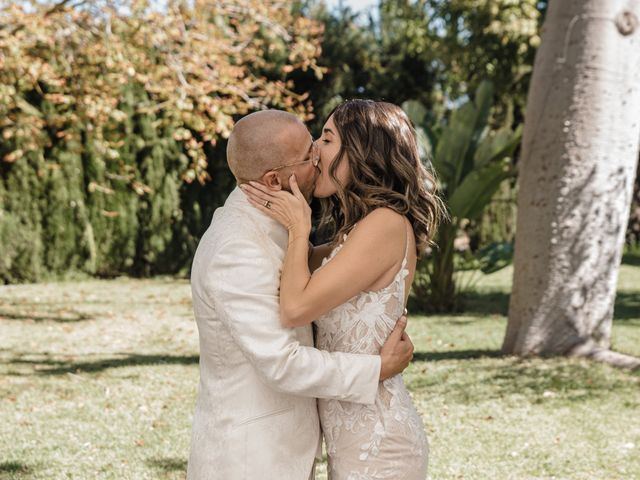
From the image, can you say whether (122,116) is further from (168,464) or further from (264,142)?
(264,142)

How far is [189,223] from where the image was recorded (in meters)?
15.8

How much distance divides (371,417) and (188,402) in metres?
4.44

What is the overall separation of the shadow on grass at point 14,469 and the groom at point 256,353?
301cm

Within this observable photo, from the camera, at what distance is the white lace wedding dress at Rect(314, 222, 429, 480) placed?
99.6 inches

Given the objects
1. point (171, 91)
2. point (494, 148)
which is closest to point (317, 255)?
point (171, 91)

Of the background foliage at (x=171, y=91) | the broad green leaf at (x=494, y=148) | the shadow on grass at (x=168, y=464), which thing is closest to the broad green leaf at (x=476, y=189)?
the broad green leaf at (x=494, y=148)

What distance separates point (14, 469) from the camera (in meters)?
5.12

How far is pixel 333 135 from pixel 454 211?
8.42 m

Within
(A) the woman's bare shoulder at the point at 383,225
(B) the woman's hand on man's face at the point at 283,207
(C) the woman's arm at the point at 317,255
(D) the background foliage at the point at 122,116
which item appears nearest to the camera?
(B) the woman's hand on man's face at the point at 283,207

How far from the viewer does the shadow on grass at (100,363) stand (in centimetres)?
798

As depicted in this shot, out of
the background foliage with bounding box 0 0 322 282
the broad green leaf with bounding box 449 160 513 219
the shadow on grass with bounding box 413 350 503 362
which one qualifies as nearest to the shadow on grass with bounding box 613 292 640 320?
the broad green leaf with bounding box 449 160 513 219

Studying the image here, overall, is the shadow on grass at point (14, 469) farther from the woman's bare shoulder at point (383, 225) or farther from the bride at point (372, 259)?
the woman's bare shoulder at point (383, 225)

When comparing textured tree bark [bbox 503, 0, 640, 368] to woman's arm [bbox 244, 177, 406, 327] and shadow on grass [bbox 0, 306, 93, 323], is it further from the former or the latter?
shadow on grass [bbox 0, 306, 93, 323]

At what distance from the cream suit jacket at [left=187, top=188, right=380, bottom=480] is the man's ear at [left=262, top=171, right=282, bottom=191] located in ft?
0.26
